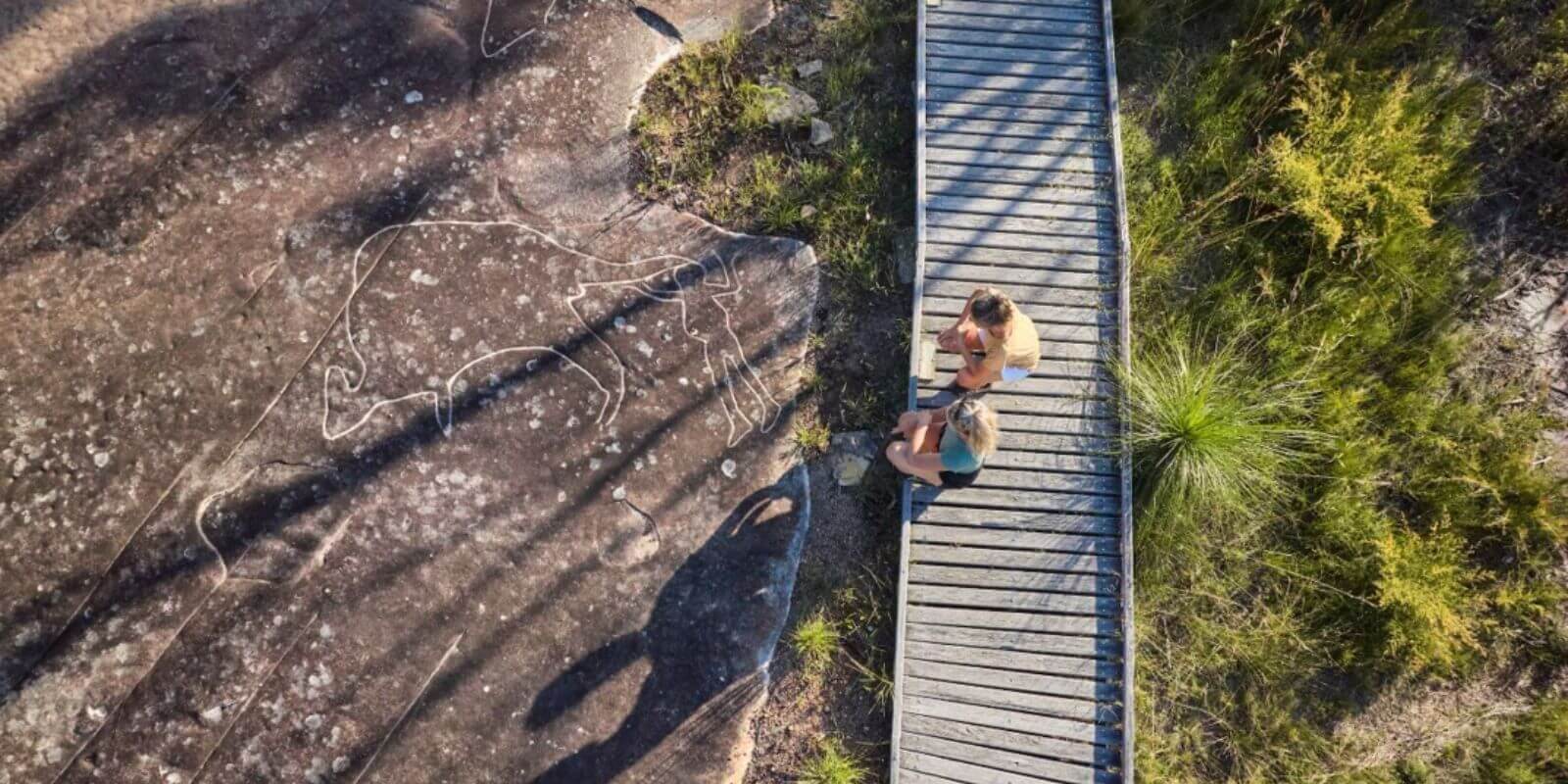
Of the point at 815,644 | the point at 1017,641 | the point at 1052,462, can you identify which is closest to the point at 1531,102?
the point at 1052,462

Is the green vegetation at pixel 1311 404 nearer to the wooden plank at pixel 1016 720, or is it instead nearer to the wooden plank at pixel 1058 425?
the wooden plank at pixel 1058 425

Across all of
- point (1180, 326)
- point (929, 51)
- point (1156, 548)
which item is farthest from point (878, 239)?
point (1156, 548)

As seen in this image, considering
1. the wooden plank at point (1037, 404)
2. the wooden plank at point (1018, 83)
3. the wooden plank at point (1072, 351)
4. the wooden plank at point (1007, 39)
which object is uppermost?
the wooden plank at point (1007, 39)

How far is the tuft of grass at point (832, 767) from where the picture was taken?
177 inches

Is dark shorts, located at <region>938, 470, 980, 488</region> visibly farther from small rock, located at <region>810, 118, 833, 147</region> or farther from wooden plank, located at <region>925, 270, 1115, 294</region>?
small rock, located at <region>810, 118, 833, 147</region>

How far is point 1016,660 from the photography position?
15.0 feet

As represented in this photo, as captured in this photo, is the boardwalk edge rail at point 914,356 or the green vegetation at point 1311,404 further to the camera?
the green vegetation at point 1311,404

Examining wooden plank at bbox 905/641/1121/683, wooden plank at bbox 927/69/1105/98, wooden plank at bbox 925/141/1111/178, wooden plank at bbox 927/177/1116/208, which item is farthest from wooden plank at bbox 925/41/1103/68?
wooden plank at bbox 905/641/1121/683

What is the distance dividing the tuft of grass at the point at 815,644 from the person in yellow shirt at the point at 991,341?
1.71 m

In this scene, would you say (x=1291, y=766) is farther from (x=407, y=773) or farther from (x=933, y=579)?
(x=407, y=773)

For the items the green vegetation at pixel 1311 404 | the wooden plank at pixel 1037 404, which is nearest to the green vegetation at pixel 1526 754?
the green vegetation at pixel 1311 404

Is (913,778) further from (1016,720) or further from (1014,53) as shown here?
(1014,53)

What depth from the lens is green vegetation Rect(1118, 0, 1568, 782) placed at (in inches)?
188

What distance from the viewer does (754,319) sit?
530cm
